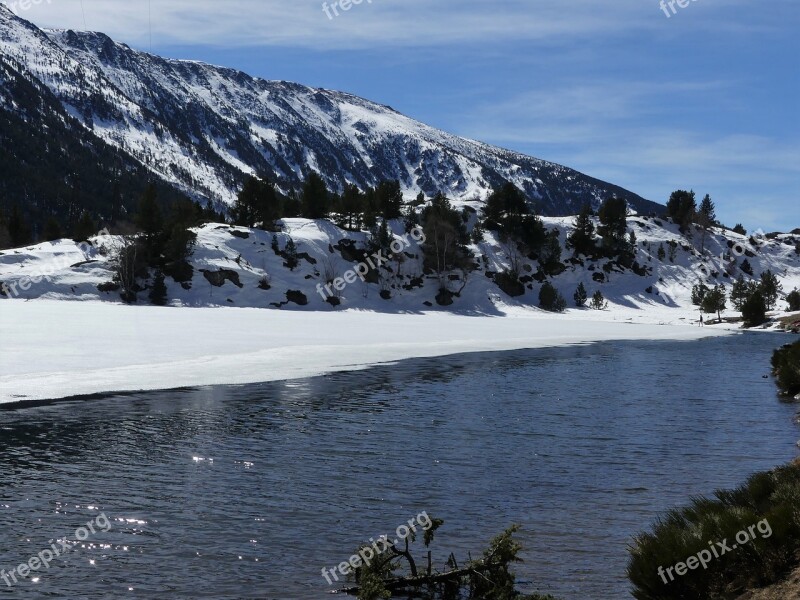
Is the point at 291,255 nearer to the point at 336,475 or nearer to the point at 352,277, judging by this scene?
the point at 352,277

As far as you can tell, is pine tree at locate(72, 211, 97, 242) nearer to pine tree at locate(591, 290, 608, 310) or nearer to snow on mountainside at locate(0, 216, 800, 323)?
snow on mountainside at locate(0, 216, 800, 323)

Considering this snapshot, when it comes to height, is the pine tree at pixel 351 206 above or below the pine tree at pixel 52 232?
above

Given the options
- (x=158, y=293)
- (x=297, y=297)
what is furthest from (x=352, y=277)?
(x=158, y=293)

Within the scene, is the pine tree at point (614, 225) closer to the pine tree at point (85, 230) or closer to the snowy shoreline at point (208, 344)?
the snowy shoreline at point (208, 344)

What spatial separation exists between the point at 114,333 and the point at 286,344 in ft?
33.3

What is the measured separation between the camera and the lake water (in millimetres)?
10398

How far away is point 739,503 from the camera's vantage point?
10672 millimetres

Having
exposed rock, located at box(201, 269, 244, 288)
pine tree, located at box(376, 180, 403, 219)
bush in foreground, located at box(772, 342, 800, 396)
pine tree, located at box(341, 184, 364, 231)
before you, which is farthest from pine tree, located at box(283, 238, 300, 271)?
bush in foreground, located at box(772, 342, 800, 396)

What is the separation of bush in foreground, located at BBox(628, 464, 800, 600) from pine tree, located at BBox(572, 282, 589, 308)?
104016mm

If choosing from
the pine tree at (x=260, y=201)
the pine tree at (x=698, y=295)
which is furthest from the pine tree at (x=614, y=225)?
the pine tree at (x=260, y=201)

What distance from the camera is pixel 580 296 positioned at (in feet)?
365

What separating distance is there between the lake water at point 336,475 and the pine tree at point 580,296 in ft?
271

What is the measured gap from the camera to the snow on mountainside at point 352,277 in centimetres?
8581

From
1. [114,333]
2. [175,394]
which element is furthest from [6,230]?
[175,394]
